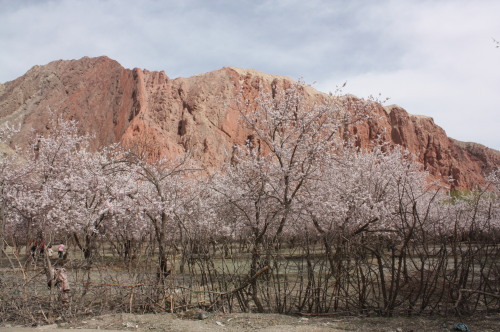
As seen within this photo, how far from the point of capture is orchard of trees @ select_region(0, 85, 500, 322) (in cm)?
917

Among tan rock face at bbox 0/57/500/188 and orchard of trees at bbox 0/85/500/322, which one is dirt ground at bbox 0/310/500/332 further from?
tan rock face at bbox 0/57/500/188

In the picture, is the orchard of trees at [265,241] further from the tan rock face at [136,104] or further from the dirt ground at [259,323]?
the tan rock face at [136,104]

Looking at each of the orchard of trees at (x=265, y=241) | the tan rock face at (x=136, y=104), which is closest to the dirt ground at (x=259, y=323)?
the orchard of trees at (x=265, y=241)

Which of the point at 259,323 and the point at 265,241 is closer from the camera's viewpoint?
the point at 259,323

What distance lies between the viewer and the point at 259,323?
28.9 ft

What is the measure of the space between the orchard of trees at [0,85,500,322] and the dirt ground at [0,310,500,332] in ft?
1.09

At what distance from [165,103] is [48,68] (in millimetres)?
28658

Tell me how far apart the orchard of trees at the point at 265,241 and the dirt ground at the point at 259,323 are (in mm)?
332

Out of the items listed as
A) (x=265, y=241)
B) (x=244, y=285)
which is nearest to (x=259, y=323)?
(x=244, y=285)

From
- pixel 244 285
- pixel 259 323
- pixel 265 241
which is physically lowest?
pixel 259 323

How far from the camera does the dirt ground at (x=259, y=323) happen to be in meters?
8.16

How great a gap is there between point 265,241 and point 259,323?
7.53 feet

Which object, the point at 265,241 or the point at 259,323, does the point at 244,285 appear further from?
the point at 265,241

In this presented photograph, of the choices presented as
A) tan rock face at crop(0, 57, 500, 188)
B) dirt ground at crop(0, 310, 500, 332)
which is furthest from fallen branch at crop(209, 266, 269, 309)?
tan rock face at crop(0, 57, 500, 188)
